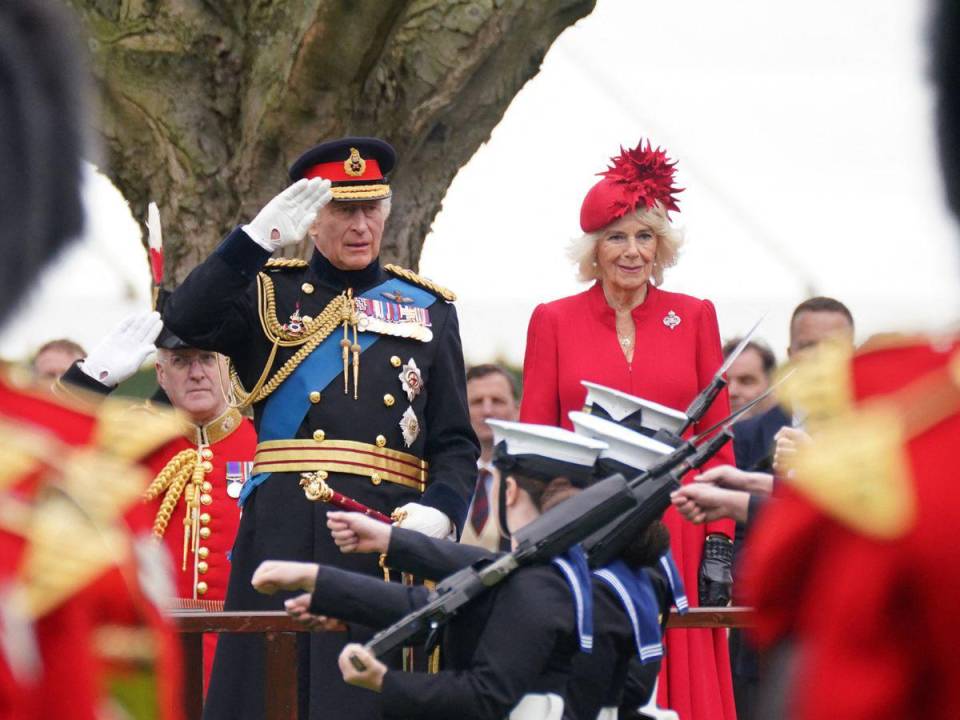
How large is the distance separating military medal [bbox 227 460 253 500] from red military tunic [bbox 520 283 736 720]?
47.0 inches

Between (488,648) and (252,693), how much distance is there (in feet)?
4.08

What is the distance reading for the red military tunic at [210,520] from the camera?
620 cm

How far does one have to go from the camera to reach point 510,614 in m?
4.01

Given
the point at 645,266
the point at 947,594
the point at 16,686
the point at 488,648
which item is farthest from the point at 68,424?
the point at 645,266

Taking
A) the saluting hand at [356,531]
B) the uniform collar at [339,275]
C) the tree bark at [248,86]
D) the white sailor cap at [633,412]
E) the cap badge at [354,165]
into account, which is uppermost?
the tree bark at [248,86]

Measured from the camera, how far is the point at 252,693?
5027 mm

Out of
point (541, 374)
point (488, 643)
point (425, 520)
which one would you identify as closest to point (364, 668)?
point (488, 643)

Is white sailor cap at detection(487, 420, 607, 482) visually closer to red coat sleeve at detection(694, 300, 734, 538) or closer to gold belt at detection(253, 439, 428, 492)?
gold belt at detection(253, 439, 428, 492)

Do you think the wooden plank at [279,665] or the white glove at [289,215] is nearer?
the wooden plank at [279,665]

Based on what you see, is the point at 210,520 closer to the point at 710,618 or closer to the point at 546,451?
the point at 710,618

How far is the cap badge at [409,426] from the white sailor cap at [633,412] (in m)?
0.61

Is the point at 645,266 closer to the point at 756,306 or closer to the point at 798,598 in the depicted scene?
the point at 798,598

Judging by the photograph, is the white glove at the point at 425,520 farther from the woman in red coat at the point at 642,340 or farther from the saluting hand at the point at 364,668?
the saluting hand at the point at 364,668

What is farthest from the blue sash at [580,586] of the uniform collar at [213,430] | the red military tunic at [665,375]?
the uniform collar at [213,430]
